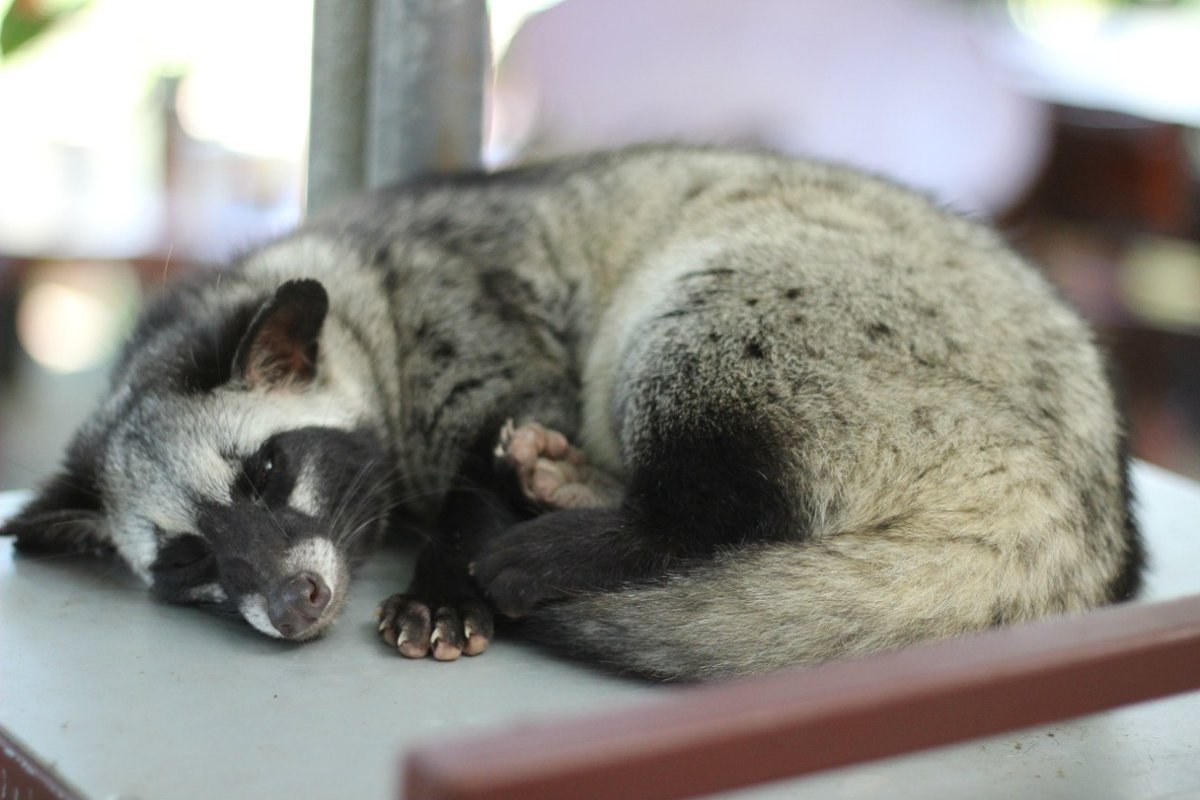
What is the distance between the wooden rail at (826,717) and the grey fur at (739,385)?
23.2 inches

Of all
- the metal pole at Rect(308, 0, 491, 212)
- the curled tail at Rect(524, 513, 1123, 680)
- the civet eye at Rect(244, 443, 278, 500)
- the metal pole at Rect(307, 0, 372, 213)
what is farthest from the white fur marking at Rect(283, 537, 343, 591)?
the metal pole at Rect(307, 0, 372, 213)

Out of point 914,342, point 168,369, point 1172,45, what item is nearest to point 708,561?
point 914,342

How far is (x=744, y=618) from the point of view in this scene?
198 cm

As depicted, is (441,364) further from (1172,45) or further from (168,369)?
(1172,45)

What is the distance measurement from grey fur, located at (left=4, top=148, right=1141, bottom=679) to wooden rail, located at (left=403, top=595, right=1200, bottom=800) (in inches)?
23.2

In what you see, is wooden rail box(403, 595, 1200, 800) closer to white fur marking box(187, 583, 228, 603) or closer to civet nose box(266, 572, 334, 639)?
civet nose box(266, 572, 334, 639)

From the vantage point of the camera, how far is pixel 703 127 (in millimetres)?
6492

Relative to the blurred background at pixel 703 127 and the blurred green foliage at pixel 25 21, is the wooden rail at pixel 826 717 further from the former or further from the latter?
the blurred background at pixel 703 127

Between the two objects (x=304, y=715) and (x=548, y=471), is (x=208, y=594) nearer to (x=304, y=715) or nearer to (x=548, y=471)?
(x=304, y=715)

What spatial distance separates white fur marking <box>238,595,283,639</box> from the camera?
2.18 meters

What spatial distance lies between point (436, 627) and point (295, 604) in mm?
261

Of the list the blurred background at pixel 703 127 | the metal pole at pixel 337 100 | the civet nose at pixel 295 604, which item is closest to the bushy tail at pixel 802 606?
the civet nose at pixel 295 604

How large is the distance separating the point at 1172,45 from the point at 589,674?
24.3 feet

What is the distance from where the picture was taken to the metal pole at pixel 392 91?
3.24 meters
